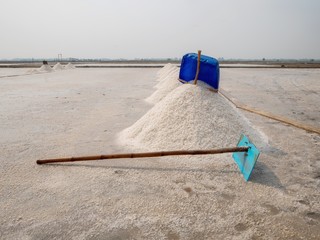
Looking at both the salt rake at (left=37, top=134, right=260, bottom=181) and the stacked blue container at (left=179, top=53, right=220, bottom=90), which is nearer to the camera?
the salt rake at (left=37, top=134, right=260, bottom=181)

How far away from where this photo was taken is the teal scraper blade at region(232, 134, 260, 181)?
3.06 m

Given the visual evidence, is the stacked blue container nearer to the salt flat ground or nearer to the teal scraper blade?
the salt flat ground

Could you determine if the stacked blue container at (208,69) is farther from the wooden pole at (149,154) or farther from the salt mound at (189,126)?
the wooden pole at (149,154)

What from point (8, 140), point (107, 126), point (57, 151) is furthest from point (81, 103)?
point (57, 151)

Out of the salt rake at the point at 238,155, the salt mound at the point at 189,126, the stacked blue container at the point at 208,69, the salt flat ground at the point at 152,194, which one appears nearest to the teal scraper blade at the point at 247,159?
the salt rake at the point at 238,155

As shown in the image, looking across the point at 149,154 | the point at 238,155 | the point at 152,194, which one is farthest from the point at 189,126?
the point at 152,194

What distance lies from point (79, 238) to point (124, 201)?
2.11 ft

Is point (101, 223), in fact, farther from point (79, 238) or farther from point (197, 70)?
point (197, 70)

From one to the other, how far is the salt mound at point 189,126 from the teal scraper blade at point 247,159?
44 centimetres

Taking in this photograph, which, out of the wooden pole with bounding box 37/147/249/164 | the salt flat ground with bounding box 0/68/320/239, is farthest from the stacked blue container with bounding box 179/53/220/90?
the wooden pole with bounding box 37/147/249/164

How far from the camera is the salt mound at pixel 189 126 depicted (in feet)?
13.1

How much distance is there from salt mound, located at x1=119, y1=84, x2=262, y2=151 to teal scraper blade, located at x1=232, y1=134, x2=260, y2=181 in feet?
1.43

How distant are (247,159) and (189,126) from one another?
1.22 metres

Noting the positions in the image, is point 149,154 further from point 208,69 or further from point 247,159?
point 208,69
